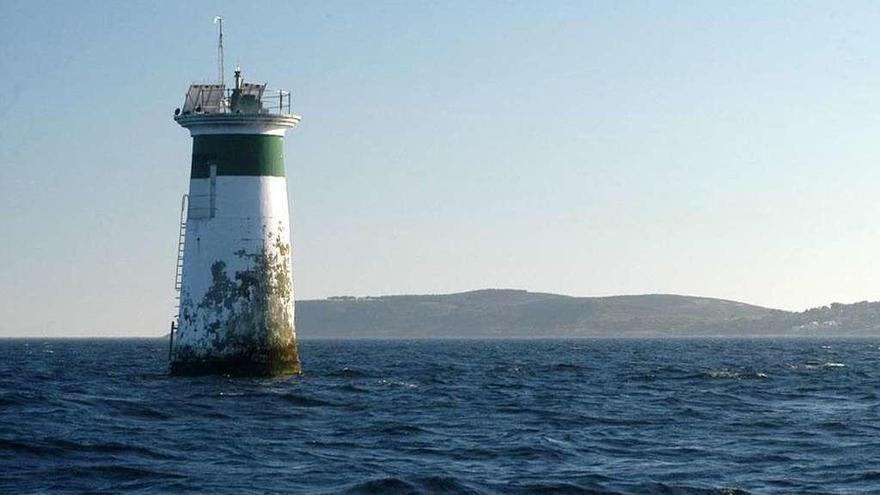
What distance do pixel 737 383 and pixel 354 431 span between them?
25282 millimetres

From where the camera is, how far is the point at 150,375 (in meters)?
50.8

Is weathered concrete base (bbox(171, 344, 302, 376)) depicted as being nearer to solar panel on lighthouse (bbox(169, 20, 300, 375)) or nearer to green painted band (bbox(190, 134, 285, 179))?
solar panel on lighthouse (bbox(169, 20, 300, 375))

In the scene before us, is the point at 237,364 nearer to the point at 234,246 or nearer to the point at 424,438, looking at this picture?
the point at 234,246

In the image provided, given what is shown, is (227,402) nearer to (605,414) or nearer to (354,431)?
(354,431)

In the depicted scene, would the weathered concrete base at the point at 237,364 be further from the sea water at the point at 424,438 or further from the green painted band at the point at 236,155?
the green painted band at the point at 236,155

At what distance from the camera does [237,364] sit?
145 ft

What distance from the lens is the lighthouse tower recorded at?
4381cm

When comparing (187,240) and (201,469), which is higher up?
(187,240)

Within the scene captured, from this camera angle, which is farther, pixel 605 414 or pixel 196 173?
pixel 196 173

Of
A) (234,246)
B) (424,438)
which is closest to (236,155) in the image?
(234,246)

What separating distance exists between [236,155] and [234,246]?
2.80m

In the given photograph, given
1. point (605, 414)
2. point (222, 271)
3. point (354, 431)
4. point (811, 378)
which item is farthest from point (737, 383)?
point (354, 431)

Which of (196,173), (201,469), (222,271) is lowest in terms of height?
(201,469)

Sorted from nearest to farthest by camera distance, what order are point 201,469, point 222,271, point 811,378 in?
point 201,469 < point 222,271 < point 811,378
